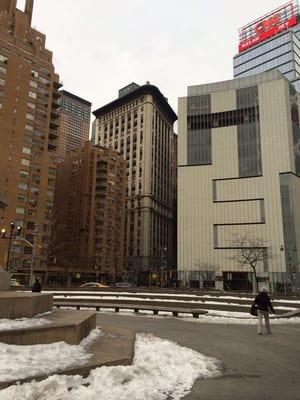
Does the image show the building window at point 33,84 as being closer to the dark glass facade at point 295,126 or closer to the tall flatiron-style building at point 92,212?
the tall flatiron-style building at point 92,212

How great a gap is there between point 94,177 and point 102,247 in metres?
20.7

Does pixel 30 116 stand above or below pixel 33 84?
below

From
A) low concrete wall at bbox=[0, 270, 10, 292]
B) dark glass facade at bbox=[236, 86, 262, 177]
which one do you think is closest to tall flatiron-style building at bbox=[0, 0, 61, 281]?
dark glass facade at bbox=[236, 86, 262, 177]

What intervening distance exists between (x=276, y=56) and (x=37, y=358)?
16772 cm

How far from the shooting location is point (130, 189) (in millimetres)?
128500

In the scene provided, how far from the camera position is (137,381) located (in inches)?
235

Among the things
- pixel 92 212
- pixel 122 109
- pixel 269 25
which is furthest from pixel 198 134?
pixel 269 25

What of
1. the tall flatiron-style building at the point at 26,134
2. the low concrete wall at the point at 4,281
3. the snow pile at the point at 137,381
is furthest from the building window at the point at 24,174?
the snow pile at the point at 137,381

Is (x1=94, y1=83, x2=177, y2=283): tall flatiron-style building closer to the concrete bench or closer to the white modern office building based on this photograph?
the white modern office building

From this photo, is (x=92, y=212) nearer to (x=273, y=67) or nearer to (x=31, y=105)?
(x=31, y=105)

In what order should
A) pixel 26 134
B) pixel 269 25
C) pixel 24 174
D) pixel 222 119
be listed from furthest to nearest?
1. pixel 269 25
2. pixel 222 119
3. pixel 26 134
4. pixel 24 174

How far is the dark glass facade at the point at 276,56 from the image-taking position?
146 meters

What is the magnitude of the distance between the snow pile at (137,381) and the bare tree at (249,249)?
237 feet

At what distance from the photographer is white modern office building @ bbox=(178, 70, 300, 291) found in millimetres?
81562
